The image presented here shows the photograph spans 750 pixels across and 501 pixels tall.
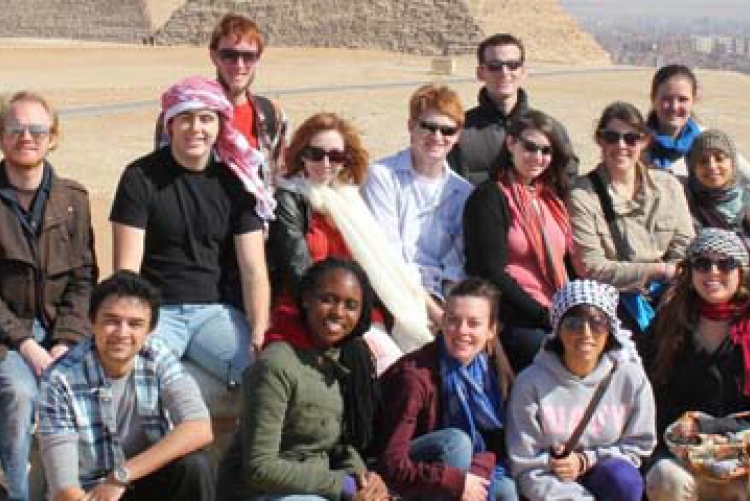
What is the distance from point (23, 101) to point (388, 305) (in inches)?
67.7

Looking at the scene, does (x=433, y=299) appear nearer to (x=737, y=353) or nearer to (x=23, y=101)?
(x=737, y=353)

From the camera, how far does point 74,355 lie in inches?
179

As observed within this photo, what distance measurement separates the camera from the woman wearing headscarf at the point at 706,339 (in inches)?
199

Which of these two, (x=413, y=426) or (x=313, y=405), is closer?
(x=313, y=405)

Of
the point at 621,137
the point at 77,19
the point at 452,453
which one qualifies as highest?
the point at 77,19

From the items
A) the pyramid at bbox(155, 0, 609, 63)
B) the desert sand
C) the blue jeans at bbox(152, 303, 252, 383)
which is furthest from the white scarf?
the pyramid at bbox(155, 0, 609, 63)

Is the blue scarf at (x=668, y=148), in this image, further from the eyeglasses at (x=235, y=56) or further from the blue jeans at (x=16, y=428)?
the blue jeans at (x=16, y=428)

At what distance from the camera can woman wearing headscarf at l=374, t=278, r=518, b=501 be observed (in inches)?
185

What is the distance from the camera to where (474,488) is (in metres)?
4.70

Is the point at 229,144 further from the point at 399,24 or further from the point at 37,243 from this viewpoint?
the point at 399,24

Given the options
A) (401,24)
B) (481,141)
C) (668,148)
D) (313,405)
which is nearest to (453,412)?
(313,405)

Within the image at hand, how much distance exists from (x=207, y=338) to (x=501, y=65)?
2452mm

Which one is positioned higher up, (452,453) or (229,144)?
(229,144)

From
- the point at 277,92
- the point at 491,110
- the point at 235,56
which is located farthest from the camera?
the point at 277,92
